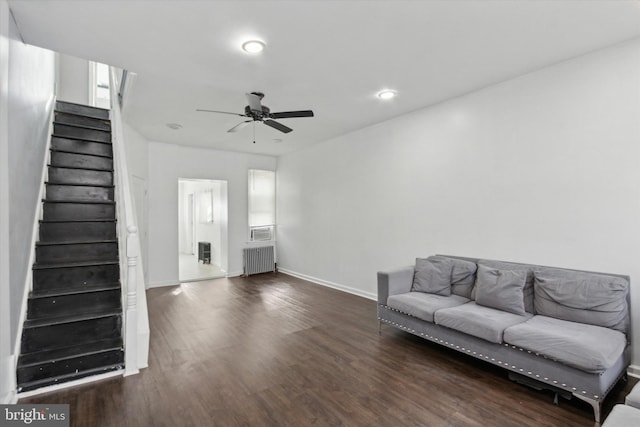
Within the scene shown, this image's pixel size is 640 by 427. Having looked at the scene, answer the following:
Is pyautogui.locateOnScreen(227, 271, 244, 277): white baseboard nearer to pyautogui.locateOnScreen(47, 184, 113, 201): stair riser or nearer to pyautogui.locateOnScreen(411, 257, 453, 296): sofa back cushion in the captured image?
pyautogui.locateOnScreen(47, 184, 113, 201): stair riser

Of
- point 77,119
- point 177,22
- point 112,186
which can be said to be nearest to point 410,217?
point 177,22

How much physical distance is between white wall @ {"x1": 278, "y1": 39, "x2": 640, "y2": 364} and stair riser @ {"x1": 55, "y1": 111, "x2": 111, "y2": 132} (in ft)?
12.6

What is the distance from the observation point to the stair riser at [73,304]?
285 centimetres

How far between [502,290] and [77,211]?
15.8 ft

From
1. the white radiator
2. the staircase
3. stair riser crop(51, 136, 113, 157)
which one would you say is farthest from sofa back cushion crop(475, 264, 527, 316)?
the white radiator

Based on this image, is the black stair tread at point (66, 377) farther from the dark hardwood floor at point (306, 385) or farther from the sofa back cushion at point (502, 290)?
the sofa back cushion at point (502, 290)

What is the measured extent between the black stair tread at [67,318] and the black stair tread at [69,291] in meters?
0.21

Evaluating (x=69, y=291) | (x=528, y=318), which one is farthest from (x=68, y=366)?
(x=528, y=318)

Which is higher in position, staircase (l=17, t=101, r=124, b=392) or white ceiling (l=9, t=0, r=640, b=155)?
white ceiling (l=9, t=0, r=640, b=155)

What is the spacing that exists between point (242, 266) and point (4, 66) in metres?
5.53

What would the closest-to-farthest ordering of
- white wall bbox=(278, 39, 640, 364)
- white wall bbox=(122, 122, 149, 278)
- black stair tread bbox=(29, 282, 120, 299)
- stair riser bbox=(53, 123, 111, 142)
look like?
white wall bbox=(278, 39, 640, 364)
black stair tread bbox=(29, 282, 120, 299)
stair riser bbox=(53, 123, 111, 142)
white wall bbox=(122, 122, 149, 278)

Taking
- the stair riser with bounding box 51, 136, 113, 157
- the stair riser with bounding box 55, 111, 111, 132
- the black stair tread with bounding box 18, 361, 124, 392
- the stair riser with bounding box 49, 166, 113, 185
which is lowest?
the black stair tread with bounding box 18, 361, 124, 392

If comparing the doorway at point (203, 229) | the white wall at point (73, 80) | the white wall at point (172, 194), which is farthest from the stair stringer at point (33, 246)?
the doorway at point (203, 229)

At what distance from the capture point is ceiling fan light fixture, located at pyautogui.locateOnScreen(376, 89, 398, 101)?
12.3 ft
